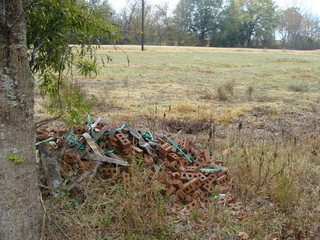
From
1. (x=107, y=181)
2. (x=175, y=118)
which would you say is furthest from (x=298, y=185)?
(x=175, y=118)

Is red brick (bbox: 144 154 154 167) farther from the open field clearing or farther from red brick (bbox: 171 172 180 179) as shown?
the open field clearing

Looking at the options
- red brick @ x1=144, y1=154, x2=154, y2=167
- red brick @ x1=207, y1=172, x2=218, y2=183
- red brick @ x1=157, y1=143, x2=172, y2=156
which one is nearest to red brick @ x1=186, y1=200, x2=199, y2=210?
red brick @ x1=207, y1=172, x2=218, y2=183

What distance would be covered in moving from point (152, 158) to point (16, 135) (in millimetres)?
2048

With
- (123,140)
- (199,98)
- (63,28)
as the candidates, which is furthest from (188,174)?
(199,98)

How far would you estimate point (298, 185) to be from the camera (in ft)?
12.6

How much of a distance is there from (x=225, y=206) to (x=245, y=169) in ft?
2.32

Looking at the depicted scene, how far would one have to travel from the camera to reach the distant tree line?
67.6m

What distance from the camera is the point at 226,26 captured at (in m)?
68.9

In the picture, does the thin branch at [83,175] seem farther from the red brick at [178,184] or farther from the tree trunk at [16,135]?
the red brick at [178,184]

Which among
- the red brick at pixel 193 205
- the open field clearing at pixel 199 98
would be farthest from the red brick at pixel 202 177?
the open field clearing at pixel 199 98

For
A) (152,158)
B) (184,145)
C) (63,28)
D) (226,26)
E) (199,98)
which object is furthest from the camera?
(226,26)

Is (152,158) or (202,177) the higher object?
(152,158)

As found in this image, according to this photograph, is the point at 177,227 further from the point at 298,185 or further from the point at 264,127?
the point at 264,127

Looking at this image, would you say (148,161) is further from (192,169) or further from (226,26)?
(226,26)
